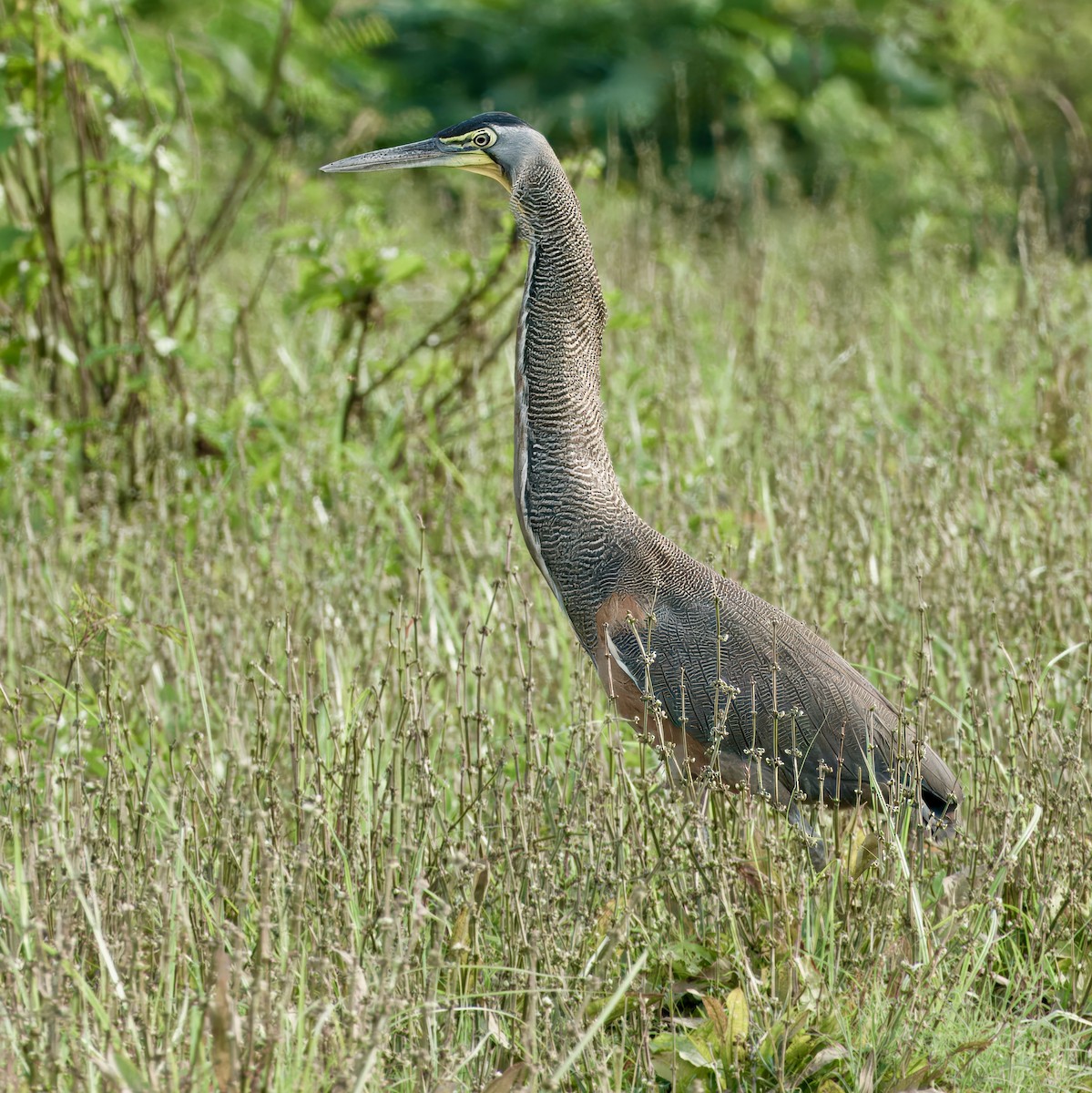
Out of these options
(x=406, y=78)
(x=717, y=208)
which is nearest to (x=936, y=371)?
(x=717, y=208)

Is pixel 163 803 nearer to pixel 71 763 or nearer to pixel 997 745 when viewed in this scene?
pixel 71 763

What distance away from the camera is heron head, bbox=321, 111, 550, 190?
10.7 feet

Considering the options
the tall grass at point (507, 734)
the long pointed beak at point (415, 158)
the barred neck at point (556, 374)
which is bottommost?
the tall grass at point (507, 734)

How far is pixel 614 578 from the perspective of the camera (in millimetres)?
3273

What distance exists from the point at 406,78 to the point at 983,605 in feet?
30.0

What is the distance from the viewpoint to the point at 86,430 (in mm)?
5230

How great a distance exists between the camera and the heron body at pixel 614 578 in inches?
125

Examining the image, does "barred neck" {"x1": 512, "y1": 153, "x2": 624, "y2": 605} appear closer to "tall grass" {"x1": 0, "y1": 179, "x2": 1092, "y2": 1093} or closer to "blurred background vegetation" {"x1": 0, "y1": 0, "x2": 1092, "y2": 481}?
"tall grass" {"x1": 0, "y1": 179, "x2": 1092, "y2": 1093}

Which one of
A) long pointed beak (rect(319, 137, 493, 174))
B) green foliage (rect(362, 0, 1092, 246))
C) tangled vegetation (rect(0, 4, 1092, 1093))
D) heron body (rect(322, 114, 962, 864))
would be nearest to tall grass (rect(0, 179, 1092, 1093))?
tangled vegetation (rect(0, 4, 1092, 1093))

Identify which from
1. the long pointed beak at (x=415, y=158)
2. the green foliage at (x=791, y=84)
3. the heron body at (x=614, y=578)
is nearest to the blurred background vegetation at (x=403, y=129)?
the green foliage at (x=791, y=84)

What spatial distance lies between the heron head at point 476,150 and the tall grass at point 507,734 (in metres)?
0.85

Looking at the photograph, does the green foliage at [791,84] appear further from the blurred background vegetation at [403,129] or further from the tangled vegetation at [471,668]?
the tangled vegetation at [471,668]

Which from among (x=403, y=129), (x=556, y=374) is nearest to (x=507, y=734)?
(x=556, y=374)

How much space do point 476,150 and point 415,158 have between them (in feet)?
0.52
